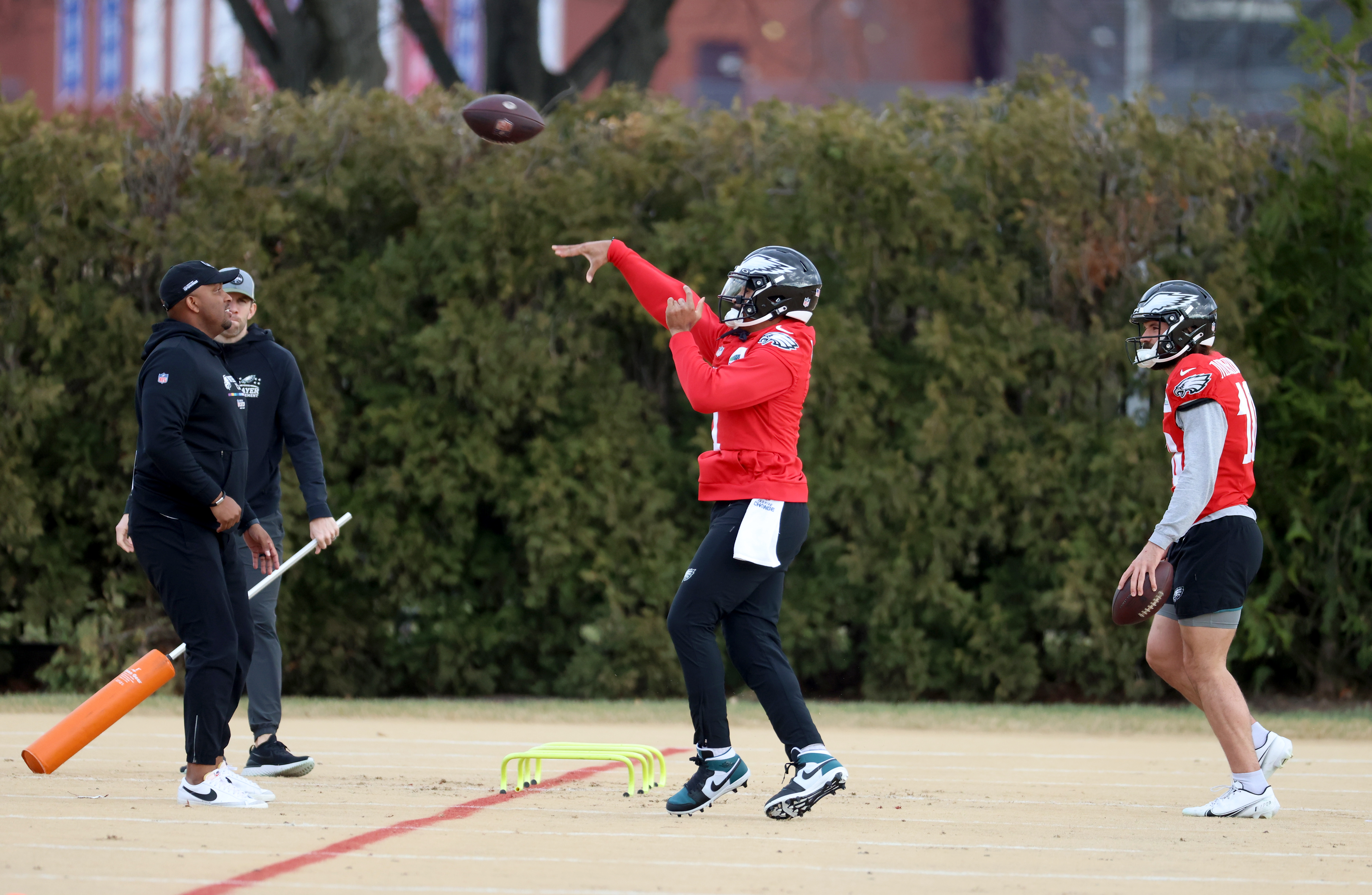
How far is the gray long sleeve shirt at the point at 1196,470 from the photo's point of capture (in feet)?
20.0

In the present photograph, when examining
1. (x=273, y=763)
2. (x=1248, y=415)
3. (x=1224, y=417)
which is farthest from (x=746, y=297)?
(x=273, y=763)

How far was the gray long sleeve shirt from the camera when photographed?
20.0 ft

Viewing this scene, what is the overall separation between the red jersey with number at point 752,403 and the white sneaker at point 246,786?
2142 millimetres

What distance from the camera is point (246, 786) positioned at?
20.1ft

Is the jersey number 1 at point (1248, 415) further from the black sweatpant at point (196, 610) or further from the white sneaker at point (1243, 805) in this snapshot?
the black sweatpant at point (196, 610)

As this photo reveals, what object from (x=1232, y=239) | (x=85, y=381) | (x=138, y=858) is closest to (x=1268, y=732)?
(x=138, y=858)

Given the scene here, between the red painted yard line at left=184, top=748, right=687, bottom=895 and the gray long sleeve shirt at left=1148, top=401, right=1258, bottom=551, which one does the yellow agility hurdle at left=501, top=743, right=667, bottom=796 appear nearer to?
the red painted yard line at left=184, top=748, right=687, bottom=895

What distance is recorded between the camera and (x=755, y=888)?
15.3 ft

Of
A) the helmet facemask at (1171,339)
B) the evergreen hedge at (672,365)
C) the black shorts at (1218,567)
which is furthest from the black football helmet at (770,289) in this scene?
the evergreen hedge at (672,365)

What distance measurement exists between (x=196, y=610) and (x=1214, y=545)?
13.4 feet

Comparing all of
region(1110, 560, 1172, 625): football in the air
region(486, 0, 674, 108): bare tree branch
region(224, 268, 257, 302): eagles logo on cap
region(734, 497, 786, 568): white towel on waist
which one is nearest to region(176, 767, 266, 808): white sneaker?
region(734, 497, 786, 568): white towel on waist

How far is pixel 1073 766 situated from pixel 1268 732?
1.56 meters

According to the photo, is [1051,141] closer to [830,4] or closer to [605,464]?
[605,464]

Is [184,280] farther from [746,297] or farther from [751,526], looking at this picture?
[751,526]
